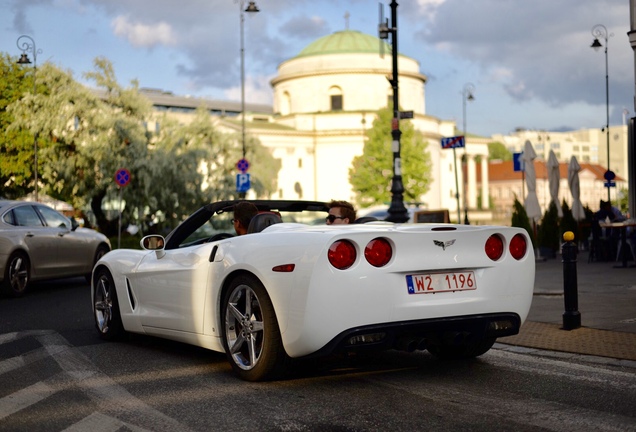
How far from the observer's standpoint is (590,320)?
399 inches

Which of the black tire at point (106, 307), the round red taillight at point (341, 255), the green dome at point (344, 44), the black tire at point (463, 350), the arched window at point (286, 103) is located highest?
the green dome at point (344, 44)

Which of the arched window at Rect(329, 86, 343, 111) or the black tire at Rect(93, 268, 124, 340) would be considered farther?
the arched window at Rect(329, 86, 343, 111)

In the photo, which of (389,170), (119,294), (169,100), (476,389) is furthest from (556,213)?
(169,100)

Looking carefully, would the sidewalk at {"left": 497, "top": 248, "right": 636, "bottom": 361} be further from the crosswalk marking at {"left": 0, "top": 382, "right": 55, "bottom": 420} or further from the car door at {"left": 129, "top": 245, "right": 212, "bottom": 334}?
the crosswalk marking at {"left": 0, "top": 382, "right": 55, "bottom": 420}

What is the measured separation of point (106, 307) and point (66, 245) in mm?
8317

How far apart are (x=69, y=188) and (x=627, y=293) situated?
29.6m

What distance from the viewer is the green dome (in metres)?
114

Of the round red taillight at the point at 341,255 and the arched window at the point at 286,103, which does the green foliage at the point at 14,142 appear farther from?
the arched window at the point at 286,103

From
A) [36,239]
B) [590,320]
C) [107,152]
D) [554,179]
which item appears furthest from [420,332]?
[107,152]

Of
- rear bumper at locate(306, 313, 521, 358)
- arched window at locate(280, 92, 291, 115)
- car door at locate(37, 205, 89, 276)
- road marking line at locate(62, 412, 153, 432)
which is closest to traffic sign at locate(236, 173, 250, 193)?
car door at locate(37, 205, 89, 276)

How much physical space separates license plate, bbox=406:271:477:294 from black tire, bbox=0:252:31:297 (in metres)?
10.8

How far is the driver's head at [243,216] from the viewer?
7.73 metres

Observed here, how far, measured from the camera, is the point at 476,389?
6227 mm

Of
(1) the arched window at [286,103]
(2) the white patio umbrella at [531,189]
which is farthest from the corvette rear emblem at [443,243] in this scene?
(1) the arched window at [286,103]
